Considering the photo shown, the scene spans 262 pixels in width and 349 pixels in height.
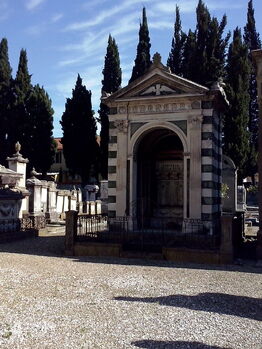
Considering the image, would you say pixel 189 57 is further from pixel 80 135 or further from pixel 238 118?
pixel 80 135

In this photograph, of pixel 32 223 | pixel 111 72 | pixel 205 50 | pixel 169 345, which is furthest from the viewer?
pixel 111 72

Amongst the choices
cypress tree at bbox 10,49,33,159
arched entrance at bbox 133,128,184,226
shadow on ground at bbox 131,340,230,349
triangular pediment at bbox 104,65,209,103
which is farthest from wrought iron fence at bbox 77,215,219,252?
cypress tree at bbox 10,49,33,159

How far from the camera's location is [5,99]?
37.5 m

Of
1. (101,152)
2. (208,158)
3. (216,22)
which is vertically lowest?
(208,158)

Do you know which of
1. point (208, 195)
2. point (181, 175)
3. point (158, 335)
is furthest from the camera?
point (181, 175)

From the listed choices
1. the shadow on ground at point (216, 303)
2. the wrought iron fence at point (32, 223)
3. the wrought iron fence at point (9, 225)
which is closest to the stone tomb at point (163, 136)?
the wrought iron fence at point (9, 225)

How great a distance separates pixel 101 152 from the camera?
36000 millimetres

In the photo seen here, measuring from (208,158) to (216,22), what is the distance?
25.4 m

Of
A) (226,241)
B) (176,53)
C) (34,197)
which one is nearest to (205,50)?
(176,53)

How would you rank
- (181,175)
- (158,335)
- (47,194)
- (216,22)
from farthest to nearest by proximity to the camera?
(216,22) → (47,194) → (181,175) → (158,335)

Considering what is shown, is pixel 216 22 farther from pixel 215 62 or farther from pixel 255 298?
pixel 255 298

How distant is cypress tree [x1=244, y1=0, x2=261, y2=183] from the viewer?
3291 centimetres

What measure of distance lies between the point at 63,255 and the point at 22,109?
28.0 m

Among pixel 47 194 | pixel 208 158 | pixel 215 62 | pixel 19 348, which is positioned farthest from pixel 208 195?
pixel 215 62
